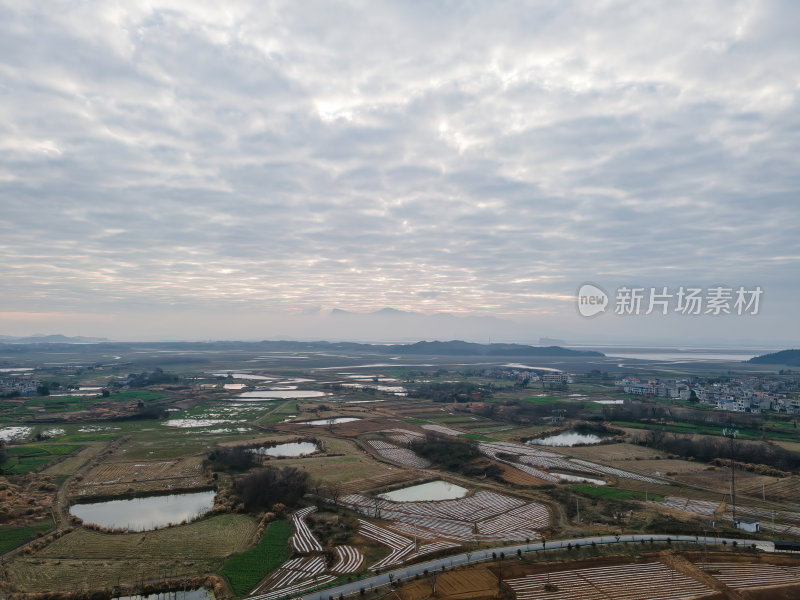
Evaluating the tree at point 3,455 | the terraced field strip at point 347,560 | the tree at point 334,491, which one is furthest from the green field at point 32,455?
the terraced field strip at point 347,560

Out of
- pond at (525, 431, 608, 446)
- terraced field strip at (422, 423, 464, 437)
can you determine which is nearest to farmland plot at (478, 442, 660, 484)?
pond at (525, 431, 608, 446)

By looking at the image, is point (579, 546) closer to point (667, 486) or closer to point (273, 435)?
point (667, 486)

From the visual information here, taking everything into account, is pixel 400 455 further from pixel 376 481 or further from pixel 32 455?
pixel 32 455

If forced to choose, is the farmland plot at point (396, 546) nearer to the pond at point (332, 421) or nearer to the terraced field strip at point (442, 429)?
the terraced field strip at point (442, 429)

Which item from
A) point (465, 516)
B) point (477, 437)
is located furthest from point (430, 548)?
point (477, 437)

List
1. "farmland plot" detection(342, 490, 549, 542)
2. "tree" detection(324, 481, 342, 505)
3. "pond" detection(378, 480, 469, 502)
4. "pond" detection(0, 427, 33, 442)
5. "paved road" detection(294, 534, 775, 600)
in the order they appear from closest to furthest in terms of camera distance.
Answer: "paved road" detection(294, 534, 775, 600) → "farmland plot" detection(342, 490, 549, 542) → "tree" detection(324, 481, 342, 505) → "pond" detection(378, 480, 469, 502) → "pond" detection(0, 427, 33, 442)

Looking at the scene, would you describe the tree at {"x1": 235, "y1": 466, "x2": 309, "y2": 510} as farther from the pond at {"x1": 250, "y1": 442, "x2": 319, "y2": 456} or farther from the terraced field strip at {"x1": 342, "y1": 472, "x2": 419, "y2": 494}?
the pond at {"x1": 250, "y1": 442, "x2": 319, "y2": 456}
